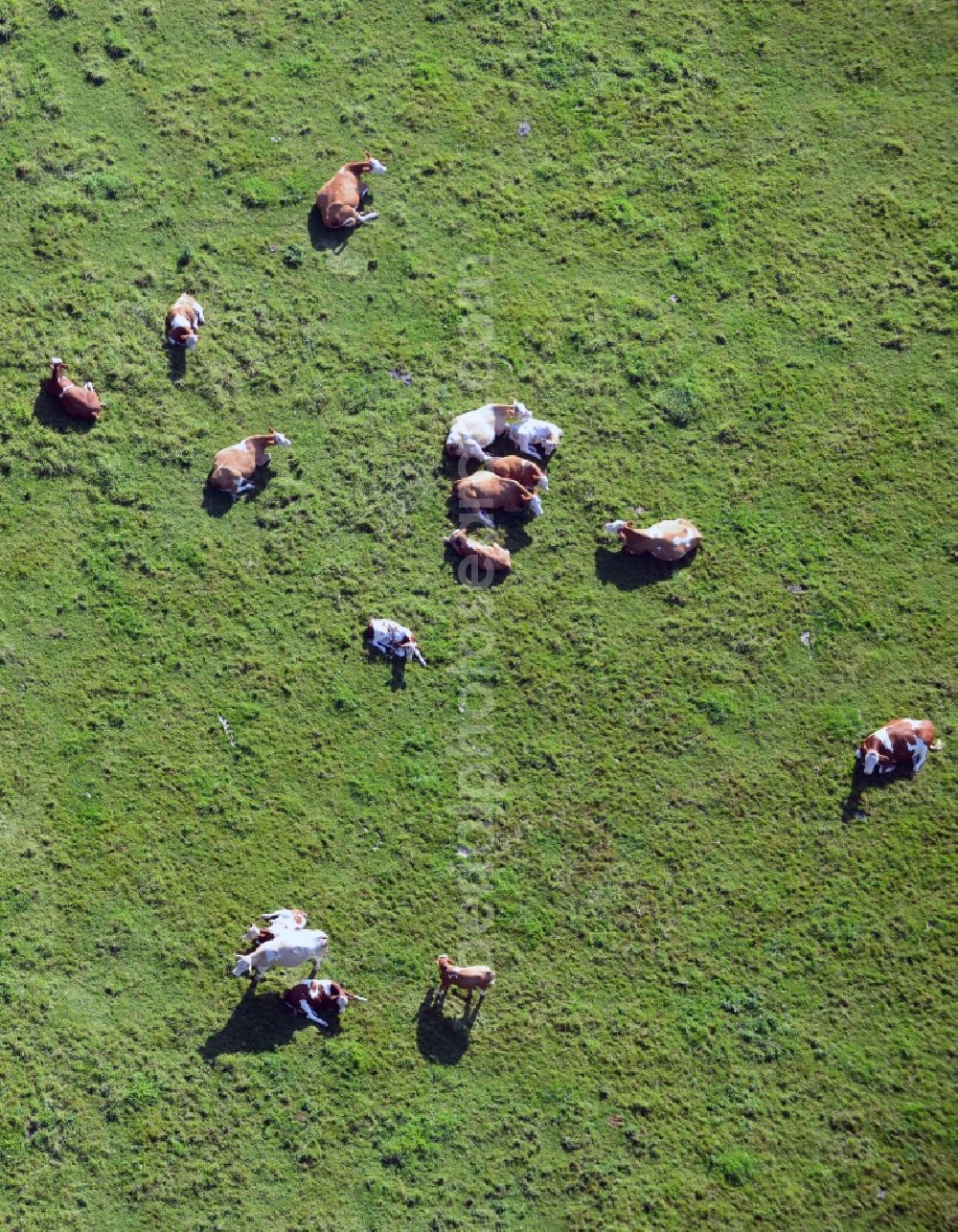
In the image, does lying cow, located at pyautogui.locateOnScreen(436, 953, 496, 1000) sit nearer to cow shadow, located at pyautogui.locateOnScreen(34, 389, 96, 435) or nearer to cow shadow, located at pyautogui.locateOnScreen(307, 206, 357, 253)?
cow shadow, located at pyautogui.locateOnScreen(34, 389, 96, 435)

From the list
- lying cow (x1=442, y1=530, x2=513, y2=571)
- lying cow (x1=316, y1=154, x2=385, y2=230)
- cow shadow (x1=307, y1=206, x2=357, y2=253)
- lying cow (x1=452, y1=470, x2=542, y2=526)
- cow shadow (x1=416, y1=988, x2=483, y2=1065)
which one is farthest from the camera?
cow shadow (x1=307, y1=206, x2=357, y2=253)

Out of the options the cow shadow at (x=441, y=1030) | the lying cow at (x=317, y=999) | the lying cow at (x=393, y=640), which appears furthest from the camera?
the lying cow at (x=393, y=640)

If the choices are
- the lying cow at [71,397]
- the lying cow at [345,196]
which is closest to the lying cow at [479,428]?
the lying cow at [345,196]

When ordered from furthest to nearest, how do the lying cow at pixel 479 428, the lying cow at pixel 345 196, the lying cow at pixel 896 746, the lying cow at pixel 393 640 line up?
the lying cow at pixel 345 196 < the lying cow at pixel 479 428 < the lying cow at pixel 393 640 < the lying cow at pixel 896 746

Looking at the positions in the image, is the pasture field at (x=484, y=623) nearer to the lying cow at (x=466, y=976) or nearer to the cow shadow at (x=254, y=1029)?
the cow shadow at (x=254, y=1029)

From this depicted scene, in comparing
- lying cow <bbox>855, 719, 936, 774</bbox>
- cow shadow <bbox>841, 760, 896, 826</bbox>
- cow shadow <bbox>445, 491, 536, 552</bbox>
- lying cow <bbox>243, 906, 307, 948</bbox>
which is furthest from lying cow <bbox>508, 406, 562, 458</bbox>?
lying cow <bbox>243, 906, 307, 948</bbox>

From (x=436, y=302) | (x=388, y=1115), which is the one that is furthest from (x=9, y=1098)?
(x=436, y=302)

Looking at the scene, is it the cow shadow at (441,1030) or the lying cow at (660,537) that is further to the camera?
the lying cow at (660,537)

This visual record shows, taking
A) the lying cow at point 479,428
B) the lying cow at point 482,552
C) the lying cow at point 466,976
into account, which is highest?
the lying cow at point 479,428

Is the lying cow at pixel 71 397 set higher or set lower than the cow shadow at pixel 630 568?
higher
